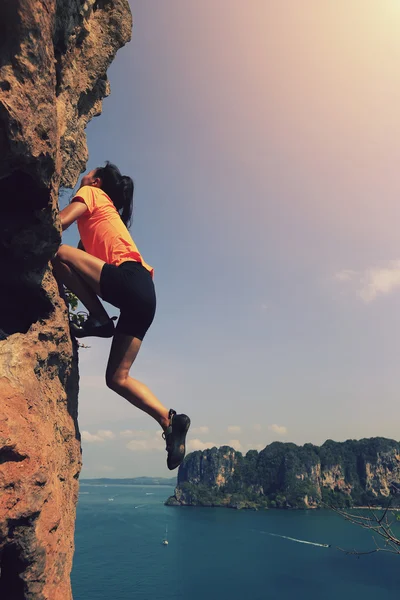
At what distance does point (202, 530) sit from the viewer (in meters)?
90.6

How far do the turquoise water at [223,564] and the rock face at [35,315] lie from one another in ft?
177

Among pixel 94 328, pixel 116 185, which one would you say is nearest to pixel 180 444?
pixel 94 328

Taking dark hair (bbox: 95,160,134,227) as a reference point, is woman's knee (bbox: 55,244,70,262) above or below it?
below

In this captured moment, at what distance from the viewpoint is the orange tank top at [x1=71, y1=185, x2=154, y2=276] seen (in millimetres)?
3633

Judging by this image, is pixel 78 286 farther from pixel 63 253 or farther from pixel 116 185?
pixel 116 185

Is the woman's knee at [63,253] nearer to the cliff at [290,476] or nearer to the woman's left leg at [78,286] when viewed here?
the woman's left leg at [78,286]

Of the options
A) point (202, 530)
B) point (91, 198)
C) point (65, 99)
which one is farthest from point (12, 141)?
point (202, 530)

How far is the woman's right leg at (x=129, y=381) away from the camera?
11.7ft

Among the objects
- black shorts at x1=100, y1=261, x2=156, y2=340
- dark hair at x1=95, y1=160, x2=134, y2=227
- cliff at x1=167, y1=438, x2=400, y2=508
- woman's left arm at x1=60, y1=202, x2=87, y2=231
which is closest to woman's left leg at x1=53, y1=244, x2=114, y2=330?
black shorts at x1=100, y1=261, x2=156, y2=340

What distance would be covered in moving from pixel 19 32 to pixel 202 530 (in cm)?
10479

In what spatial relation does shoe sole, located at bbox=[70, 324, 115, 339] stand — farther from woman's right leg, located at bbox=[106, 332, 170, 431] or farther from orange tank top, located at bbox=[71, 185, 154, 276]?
orange tank top, located at bbox=[71, 185, 154, 276]

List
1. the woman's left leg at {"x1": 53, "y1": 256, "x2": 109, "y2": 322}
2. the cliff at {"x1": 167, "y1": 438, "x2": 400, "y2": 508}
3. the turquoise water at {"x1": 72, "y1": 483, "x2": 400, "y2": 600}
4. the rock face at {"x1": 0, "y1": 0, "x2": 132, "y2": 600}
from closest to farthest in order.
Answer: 1. the rock face at {"x1": 0, "y1": 0, "x2": 132, "y2": 600}
2. the woman's left leg at {"x1": 53, "y1": 256, "x2": 109, "y2": 322}
3. the turquoise water at {"x1": 72, "y1": 483, "x2": 400, "y2": 600}
4. the cliff at {"x1": 167, "y1": 438, "x2": 400, "y2": 508}

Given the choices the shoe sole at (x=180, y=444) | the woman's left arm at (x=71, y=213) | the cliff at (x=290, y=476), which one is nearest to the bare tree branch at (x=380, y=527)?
the shoe sole at (x=180, y=444)

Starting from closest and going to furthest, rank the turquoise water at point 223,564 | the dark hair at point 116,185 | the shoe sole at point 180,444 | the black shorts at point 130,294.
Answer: the black shorts at point 130,294 < the shoe sole at point 180,444 < the dark hair at point 116,185 < the turquoise water at point 223,564
